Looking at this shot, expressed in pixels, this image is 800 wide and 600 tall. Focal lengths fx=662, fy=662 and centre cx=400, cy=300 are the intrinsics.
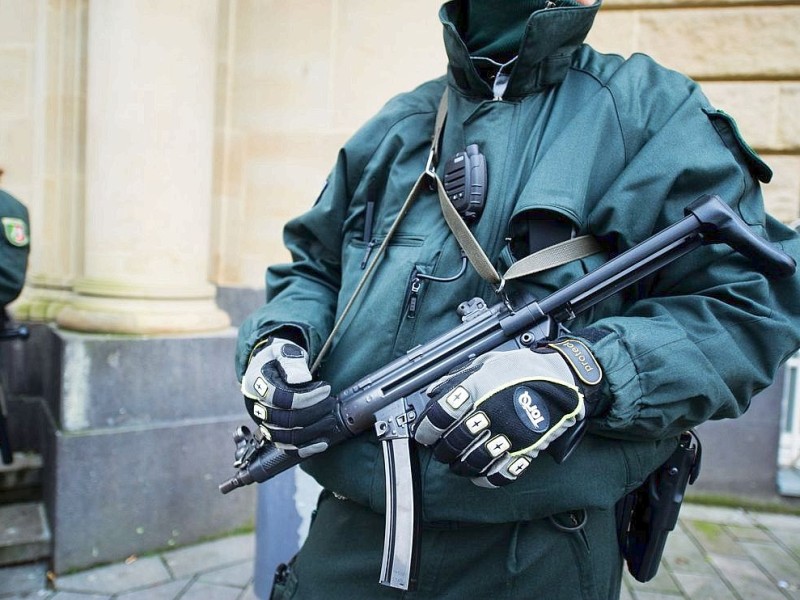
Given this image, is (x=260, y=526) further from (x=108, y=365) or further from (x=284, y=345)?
(x=284, y=345)

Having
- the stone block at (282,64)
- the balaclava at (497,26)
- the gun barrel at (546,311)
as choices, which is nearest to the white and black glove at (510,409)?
the gun barrel at (546,311)

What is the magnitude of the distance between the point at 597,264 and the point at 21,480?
11.7 feet

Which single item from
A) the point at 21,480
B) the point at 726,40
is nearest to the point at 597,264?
the point at 726,40

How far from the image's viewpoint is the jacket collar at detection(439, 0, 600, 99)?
1.24 metres

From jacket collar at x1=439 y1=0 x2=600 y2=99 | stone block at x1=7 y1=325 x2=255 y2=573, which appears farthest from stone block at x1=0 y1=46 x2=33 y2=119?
jacket collar at x1=439 y1=0 x2=600 y2=99

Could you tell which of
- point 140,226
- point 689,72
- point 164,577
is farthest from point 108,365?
point 689,72

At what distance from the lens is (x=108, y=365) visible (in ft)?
10.7

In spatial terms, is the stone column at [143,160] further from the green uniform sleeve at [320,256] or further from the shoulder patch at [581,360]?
the shoulder patch at [581,360]

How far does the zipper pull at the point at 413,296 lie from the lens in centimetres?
130

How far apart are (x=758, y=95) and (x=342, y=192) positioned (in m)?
3.13

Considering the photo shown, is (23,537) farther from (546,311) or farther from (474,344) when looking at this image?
(546,311)

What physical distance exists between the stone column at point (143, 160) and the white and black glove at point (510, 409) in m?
2.70

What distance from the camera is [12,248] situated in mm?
3248

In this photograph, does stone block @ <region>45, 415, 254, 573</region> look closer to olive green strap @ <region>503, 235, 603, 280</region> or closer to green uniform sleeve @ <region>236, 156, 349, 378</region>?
green uniform sleeve @ <region>236, 156, 349, 378</region>
